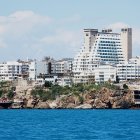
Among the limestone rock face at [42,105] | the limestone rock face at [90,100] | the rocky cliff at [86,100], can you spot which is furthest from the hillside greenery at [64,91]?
the limestone rock face at [42,105]

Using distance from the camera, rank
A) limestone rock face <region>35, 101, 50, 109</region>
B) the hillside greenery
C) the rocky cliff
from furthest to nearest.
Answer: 1. limestone rock face <region>35, 101, 50, 109</region>
2. the hillside greenery
3. the rocky cliff

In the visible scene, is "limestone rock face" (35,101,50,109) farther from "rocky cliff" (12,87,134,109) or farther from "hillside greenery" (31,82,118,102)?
"hillside greenery" (31,82,118,102)

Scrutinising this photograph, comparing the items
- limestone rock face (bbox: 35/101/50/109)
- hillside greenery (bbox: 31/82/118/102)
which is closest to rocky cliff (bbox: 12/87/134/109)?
limestone rock face (bbox: 35/101/50/109)

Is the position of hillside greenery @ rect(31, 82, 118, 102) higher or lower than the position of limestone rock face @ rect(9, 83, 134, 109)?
higher

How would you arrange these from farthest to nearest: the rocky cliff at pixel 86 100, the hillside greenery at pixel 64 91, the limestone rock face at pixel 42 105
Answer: the limestone rock face at pixel 42 105
the hillside greenery at pixel 64 91
the rocky cliff at pixel 86 100

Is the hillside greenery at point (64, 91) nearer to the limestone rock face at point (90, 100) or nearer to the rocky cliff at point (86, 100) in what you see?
the rocky cliff at point (86, 100)

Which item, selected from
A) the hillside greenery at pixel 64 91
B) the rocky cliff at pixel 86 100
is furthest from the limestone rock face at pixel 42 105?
the hillside greenery at pixel 64 91

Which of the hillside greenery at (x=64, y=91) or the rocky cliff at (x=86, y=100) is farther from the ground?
the hillside greenery at (x=64, y=91)

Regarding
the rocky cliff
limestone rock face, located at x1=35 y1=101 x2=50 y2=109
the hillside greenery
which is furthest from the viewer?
limestone rock face, located at x1=35 y1=101 x2=50 y2=109

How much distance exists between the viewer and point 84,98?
621 feet

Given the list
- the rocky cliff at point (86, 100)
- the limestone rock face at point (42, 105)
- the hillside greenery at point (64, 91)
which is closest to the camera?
the rocky cliff at point (86, 100)

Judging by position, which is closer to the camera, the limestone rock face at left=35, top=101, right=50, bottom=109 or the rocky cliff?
the rocky cliff

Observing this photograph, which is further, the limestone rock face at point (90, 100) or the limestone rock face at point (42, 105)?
the limestone rock face at point (42, 105)

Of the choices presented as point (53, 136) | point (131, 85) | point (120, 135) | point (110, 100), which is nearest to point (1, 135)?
point (53, 136)
